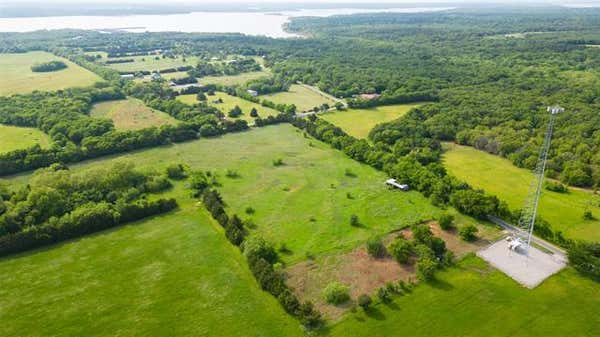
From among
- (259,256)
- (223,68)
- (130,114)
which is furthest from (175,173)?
(223,68)

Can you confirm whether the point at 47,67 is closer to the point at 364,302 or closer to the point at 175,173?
the point at 175,173

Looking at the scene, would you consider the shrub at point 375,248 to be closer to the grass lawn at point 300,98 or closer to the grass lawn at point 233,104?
the grass lawn at point 233,104

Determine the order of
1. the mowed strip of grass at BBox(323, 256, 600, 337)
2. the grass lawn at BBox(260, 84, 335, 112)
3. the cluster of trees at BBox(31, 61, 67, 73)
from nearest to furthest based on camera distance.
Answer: the mowed strip of grass at BBox(323, 256, 600, 337), the grass lawn at BBox(260, 84, 335, 112), the cluster of trees at BBox(31, 61, 67, 73)

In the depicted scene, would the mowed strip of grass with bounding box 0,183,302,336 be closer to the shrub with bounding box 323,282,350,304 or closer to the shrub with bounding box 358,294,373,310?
the shrub with bounding box 323,282,350,304

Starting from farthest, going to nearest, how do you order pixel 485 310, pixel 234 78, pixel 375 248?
pixel 234 78 → pixel 375 248 → pixel 485 310

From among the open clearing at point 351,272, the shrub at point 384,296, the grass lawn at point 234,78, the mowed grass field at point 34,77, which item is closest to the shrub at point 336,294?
the open clearing at point 351,272

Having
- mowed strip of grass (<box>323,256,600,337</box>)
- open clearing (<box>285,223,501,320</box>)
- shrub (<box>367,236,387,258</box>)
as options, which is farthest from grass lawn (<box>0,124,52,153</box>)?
mowed strip of grass (<box>323,256,600,337</box>)

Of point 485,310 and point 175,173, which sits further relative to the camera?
point 175,173
